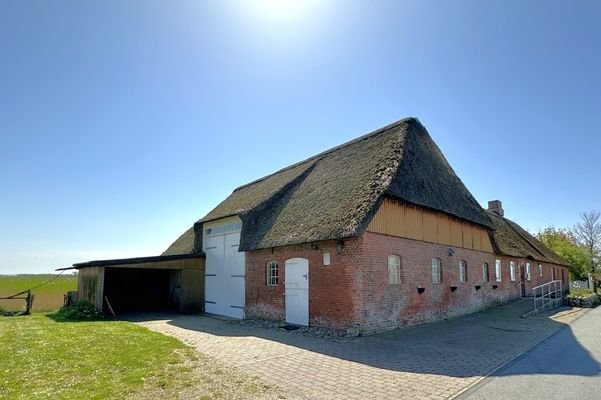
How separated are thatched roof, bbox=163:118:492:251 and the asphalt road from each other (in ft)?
16.2

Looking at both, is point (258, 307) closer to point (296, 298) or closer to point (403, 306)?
point (296, 298)

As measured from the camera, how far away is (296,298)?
12.6 metres

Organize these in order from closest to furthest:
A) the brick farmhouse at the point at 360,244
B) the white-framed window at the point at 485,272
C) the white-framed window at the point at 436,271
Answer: the brick farmhouse at the point at 360,244
the white-framed window at the point at 436,271
the white-framed window at the point at 485,272

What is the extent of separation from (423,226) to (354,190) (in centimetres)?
342

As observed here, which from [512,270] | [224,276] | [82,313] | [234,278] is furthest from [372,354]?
[512,270]

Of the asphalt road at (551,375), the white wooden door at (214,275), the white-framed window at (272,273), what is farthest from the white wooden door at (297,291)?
the asphalt road at (551,375)

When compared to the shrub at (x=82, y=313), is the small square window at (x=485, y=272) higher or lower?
higher

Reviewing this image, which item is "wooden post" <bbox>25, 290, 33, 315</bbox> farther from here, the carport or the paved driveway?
the paved driveway

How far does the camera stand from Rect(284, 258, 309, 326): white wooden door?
1225cm

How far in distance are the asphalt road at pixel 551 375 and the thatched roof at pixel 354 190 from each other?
16.2ft

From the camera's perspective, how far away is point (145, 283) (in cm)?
2288

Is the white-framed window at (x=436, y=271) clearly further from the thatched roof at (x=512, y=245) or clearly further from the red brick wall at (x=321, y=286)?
the thatched roof at (x=512, y=245)

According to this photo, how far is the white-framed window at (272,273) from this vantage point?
45.5 feet

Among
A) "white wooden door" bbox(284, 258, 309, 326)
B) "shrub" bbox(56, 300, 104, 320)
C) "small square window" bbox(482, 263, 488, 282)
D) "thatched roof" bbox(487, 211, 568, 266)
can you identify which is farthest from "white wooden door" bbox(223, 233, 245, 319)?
"thatched roof" bbox(487, 211, 568, 266)
